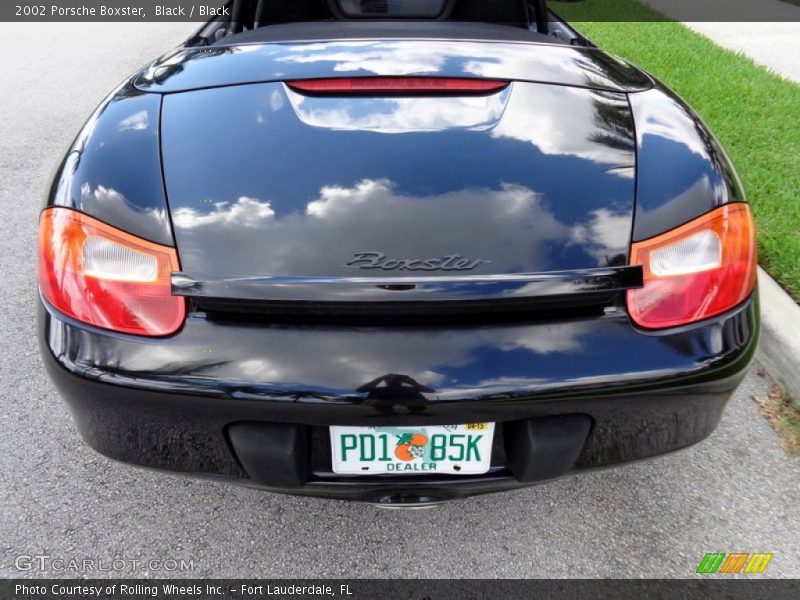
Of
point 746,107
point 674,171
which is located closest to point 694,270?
point 674,171

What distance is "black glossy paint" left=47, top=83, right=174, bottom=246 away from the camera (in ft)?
4.84

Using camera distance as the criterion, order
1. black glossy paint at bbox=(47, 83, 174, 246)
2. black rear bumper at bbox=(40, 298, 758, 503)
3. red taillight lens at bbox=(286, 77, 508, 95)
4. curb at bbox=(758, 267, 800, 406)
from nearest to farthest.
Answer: black rear bumper at bbox=(40, 298, 758, 503)
black glossy paint at bbox=(47, 83, 174, 246)
red taillight lens at bbox=(286, 77, 508, 95)
curb at bbox=(758, 267, 800, 406)

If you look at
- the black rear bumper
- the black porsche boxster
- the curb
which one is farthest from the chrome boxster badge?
the curb

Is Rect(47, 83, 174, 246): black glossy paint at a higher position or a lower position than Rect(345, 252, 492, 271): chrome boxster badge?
higher

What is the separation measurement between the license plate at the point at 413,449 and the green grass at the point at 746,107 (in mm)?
1997

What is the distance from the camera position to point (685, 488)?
2.11 meters

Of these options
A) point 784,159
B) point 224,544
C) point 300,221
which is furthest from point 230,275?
point 784,159

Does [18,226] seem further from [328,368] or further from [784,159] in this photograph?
[784,159]

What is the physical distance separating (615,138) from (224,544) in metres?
1.51

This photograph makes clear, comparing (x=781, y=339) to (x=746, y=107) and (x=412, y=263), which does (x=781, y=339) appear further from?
(x=746, y=107)

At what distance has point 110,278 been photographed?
57.6 inches

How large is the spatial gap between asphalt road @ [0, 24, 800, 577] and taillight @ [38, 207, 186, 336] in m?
0.61

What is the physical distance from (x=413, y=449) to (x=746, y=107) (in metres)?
4.58

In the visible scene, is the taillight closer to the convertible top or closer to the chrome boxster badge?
the chrome boxster badge
